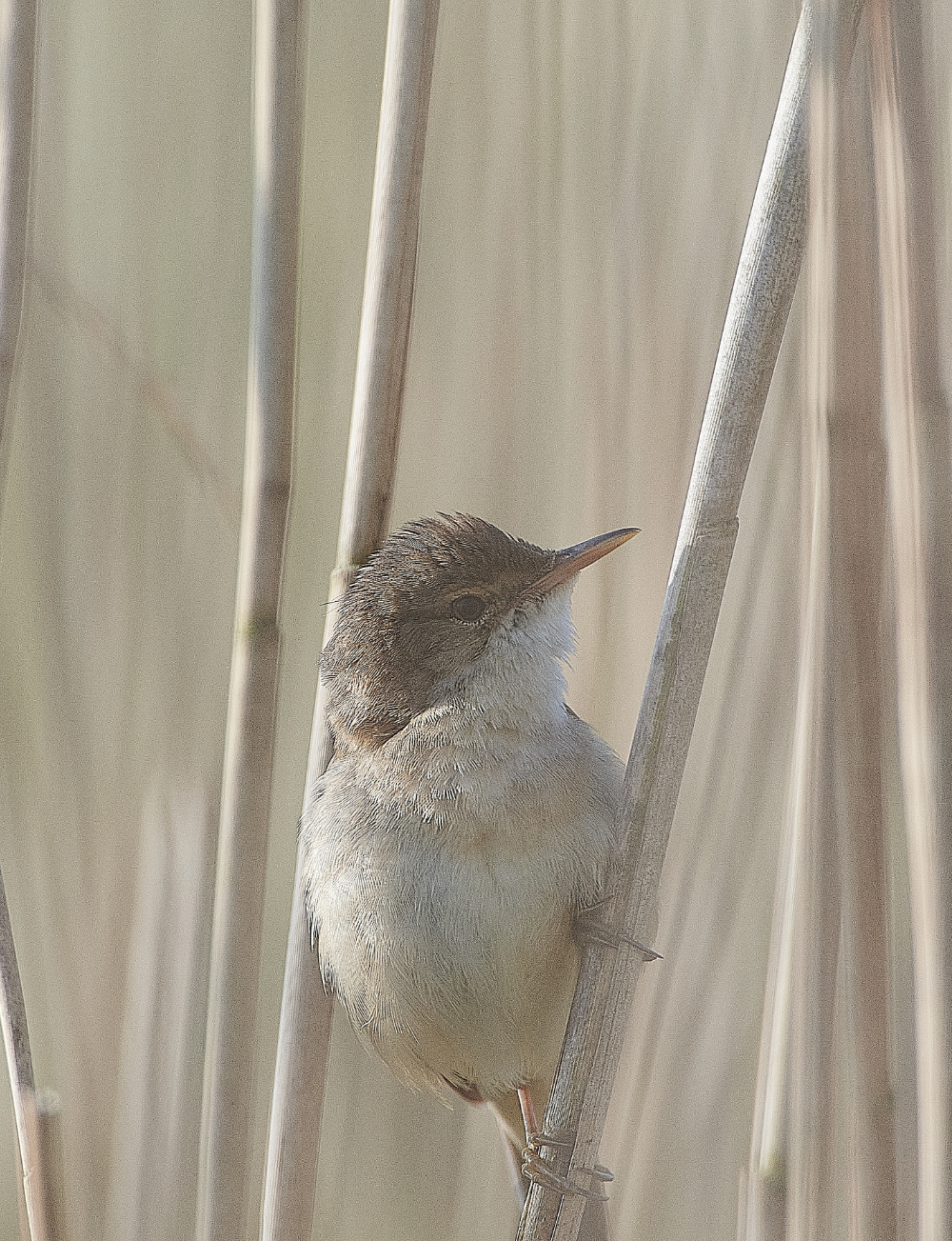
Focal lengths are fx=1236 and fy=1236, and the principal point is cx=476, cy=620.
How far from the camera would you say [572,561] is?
158cm

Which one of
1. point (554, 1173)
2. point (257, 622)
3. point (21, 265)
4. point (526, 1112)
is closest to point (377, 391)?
point (257, 622)

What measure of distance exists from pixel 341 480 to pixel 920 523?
132 centimetres

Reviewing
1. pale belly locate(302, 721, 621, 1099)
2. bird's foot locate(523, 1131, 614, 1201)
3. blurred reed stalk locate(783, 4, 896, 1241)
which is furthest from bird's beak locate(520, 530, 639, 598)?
bird's foot locate(523, 1131, 614, 1201)

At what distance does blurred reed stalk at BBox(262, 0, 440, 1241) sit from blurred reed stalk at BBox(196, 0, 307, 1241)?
0.22 ft

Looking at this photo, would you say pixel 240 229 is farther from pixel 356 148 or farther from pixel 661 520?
pixel 661 520

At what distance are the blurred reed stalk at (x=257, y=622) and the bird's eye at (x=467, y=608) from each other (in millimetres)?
271

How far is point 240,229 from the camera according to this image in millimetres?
2109

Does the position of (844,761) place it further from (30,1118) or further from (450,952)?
(30,1118)

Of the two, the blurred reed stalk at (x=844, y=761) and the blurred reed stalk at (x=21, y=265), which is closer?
the blurred reed stalk at (x=844, y=761)

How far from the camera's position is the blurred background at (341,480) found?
181 centimetres

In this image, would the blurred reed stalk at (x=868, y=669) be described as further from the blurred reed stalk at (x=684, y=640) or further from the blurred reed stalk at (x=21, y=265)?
the blurred reed stalk at (x=21, y=265)

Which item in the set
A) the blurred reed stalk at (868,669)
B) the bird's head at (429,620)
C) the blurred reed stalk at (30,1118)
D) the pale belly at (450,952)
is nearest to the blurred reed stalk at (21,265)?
the blurred reed stalk at (30,1118)

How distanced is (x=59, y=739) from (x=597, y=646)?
0.91m

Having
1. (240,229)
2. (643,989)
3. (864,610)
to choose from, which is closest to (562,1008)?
(643,989)
